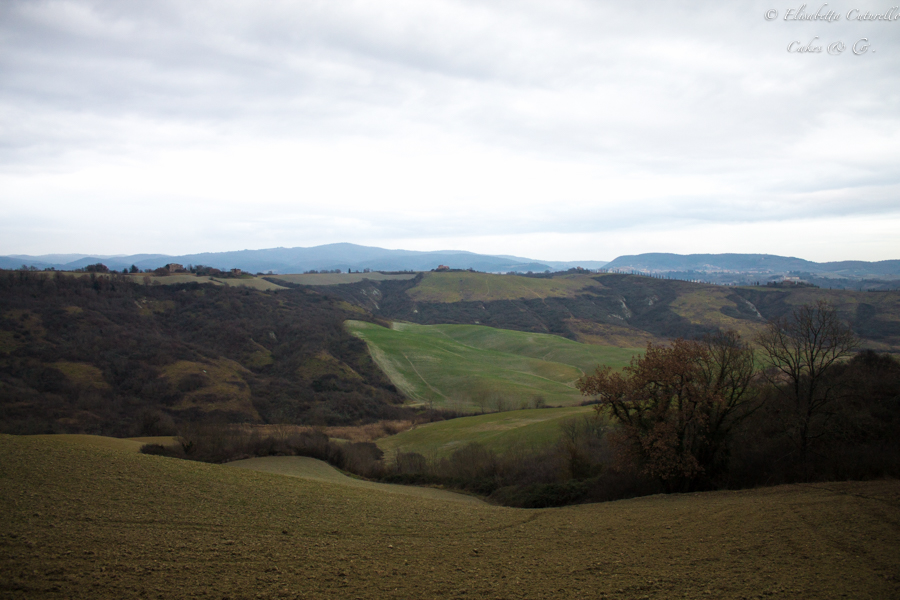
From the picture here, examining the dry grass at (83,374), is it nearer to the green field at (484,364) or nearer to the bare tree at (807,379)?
the green field at (484,364)

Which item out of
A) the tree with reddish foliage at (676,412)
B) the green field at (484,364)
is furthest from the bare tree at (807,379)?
the green field at (484,364)

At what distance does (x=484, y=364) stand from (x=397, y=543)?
88.3 m

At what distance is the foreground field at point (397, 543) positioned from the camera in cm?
1180

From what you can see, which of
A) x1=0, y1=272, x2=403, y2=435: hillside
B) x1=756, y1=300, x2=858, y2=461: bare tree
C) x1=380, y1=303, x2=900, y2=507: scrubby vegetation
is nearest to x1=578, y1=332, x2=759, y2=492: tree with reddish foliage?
x1=380, y1=303, x2=900, y2=507: scrubby vegetation

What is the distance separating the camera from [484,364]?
104m

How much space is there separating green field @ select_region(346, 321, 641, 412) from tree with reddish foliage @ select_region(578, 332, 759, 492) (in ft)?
160

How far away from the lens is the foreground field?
11805 mm

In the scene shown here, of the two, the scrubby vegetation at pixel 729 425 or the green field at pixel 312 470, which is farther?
the green field at pixel 312 470

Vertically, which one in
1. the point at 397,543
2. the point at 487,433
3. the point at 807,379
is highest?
the point at 807,379

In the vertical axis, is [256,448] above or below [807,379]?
below

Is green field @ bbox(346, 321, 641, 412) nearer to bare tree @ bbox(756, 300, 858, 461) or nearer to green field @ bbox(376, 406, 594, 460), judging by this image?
green field @ bbox(376, 406, 594, 460)

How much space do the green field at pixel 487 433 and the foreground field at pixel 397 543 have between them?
27901 mm

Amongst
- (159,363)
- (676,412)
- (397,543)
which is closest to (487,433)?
(676,412)

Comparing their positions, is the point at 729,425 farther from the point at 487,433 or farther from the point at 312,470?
the point at 487,433
